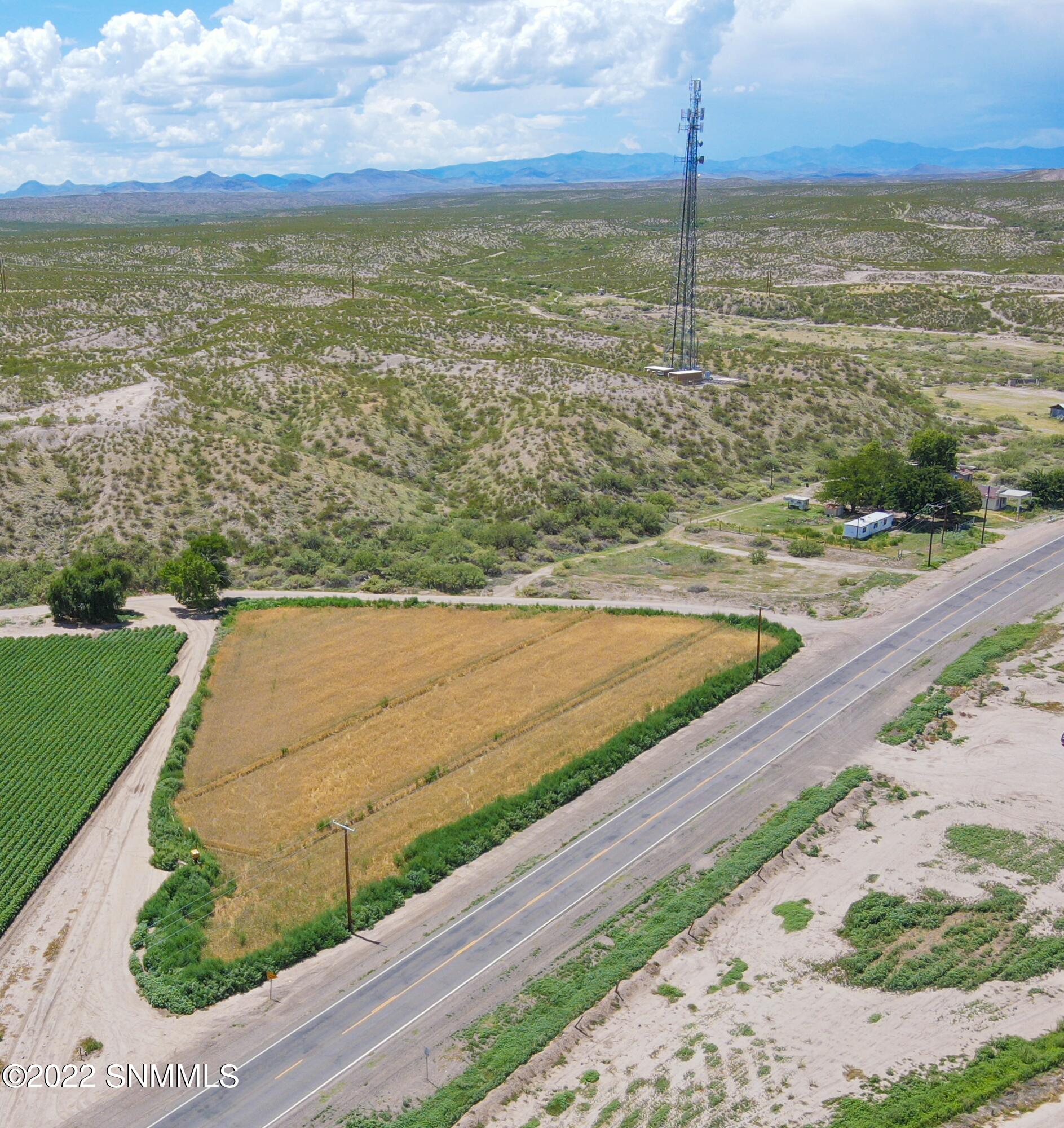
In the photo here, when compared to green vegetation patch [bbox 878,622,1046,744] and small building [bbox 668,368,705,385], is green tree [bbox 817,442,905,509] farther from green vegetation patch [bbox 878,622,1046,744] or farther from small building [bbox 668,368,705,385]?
small building [bbox 668,368,705,385]

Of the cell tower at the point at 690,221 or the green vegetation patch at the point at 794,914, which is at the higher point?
the cell tower at the point at 690,221

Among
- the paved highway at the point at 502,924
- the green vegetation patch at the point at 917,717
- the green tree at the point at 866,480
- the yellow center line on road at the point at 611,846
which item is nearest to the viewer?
the paved highway at the point at 502,924

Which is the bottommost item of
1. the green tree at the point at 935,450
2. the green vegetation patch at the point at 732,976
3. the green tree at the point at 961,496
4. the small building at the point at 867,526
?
the green vegetation patch at the point at 732,976

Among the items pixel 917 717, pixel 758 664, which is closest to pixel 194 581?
pixel 758 664

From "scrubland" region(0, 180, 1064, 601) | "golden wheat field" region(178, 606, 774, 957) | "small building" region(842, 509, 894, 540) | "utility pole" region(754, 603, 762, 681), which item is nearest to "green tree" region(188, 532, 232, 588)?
"scrubland" region(0, 180, 1064, 601)

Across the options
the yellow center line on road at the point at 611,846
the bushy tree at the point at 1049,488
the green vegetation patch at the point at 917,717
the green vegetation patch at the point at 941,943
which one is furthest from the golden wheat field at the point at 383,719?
the bushy tree at the point at 1049,488

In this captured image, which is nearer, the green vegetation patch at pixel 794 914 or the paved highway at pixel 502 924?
the paved highway at pixel 502 924

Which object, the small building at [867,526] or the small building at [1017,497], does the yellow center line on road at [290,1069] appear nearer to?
the small building at [867,526]

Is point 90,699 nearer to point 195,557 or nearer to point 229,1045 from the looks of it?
point 195,557
